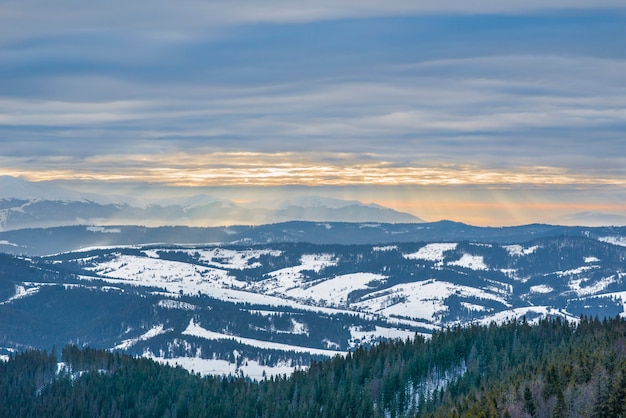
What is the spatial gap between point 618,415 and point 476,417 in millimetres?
26394

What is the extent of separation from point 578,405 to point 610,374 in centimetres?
1327

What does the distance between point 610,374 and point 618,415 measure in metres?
20.6

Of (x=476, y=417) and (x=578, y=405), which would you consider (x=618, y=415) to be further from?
(x=476, y=417)

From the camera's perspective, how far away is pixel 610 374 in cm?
19762

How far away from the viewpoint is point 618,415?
583ft

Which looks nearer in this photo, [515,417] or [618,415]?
[618,415]

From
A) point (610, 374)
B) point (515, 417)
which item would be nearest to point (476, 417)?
point (515, 417)

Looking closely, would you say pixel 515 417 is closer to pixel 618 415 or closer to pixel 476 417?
pixel 476 417

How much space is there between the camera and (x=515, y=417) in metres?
192

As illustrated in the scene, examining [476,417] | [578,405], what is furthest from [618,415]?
[476,417]

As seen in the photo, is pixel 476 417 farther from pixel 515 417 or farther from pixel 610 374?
pixel 610 374

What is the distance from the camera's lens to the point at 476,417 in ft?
642

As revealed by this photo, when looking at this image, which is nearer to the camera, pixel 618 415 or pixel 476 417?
pixel 618 415

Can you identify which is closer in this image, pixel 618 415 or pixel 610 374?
pixel 618 415
